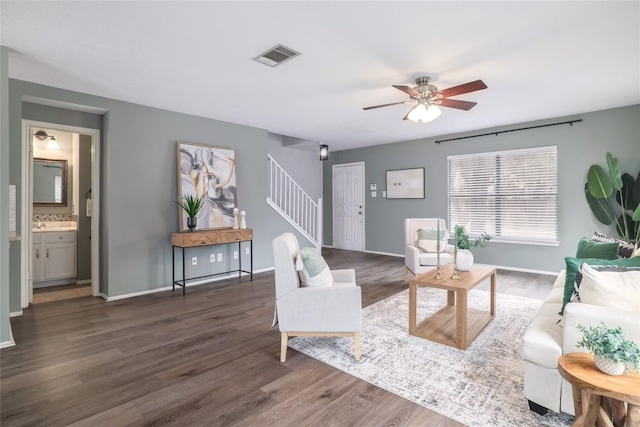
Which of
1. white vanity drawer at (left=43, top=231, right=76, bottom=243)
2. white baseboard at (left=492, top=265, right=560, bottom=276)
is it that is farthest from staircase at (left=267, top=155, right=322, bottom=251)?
white baseboard at (left=492, top=265, right=560, bottom=276)

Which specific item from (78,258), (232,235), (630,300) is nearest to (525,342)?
(630,300)

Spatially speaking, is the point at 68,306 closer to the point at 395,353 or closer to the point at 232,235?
the point at 232,235

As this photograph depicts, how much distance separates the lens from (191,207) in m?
4.43

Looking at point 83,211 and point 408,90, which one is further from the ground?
point 408,90

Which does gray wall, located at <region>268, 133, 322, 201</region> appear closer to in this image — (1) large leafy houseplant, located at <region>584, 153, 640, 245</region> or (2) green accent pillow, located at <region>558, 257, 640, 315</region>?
(1) large leafy houseplant, located at <region>584, 153, 640, 245</region>

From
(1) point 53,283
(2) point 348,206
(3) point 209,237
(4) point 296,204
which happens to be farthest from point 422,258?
(1) point 53,283

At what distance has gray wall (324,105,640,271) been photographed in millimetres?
4562

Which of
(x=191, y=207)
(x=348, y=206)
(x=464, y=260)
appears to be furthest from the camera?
(x=348, y=206)

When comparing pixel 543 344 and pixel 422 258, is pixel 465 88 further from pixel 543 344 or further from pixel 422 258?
pixel 422 258

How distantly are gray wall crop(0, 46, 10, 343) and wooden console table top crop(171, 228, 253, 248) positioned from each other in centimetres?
173

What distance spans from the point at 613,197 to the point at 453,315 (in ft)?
11.1

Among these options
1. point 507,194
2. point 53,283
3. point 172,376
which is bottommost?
point 172,376

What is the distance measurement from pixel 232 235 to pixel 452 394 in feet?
11.7

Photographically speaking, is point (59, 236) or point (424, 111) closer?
point (424, 111)
